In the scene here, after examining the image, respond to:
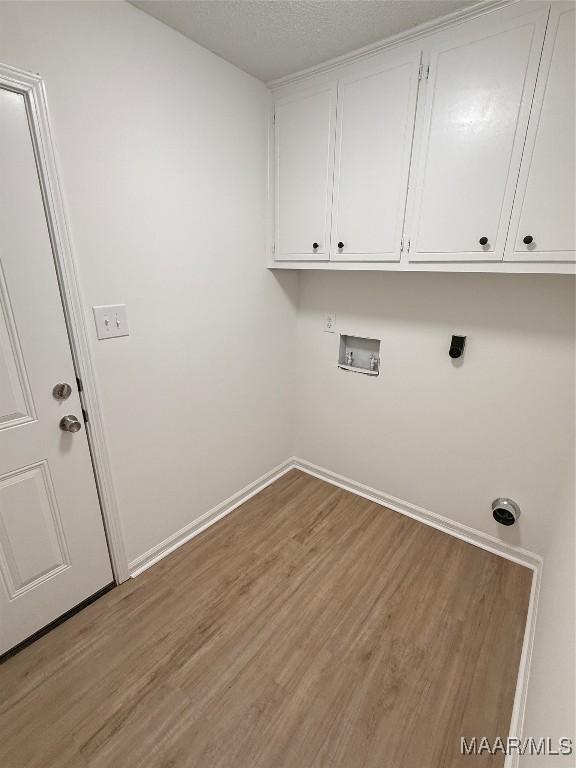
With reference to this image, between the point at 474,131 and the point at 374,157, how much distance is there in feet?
1.37

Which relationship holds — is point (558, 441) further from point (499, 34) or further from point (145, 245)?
point (145, 245)

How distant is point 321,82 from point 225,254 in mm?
933

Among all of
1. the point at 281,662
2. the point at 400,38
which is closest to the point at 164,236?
the point at 400,38

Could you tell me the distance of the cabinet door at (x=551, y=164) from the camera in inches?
45.9

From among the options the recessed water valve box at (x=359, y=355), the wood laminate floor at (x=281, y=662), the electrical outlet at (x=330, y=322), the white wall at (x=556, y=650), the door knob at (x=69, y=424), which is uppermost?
the electrical outlet at (x=330, y=322)

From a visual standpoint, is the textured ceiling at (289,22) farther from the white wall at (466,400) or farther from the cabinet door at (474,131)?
the white wall at (466,400)

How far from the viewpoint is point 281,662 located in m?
1.38

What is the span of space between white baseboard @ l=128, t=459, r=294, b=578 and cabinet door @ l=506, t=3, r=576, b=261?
194 cm

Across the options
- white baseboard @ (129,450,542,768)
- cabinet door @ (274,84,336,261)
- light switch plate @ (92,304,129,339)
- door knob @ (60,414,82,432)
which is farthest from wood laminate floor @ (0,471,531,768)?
cabinet door @ (274,84,336,261)

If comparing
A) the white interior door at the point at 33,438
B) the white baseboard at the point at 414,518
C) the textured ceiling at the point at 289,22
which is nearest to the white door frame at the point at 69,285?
the white interior door at the point at 33,438

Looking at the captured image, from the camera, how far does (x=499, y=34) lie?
1.25m

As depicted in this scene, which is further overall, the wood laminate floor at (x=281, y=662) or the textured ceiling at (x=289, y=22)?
the textured ceiling at (x=289, y=22)

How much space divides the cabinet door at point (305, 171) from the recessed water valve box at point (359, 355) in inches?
23.3

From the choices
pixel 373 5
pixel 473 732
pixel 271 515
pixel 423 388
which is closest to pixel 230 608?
pixel 271 515
